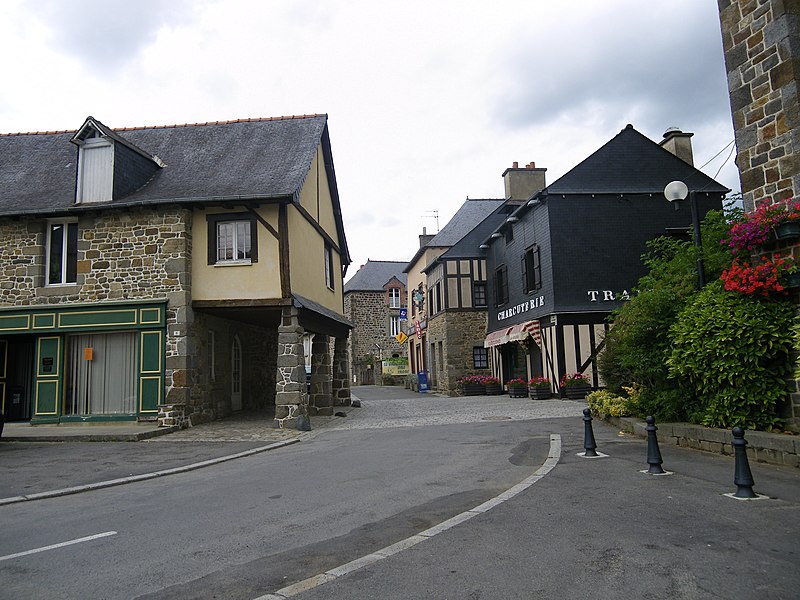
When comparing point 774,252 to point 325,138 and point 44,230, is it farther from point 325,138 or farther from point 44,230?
point 44,230

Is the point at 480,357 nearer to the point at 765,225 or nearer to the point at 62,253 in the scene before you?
the point at 62,253

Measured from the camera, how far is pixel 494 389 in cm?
2638

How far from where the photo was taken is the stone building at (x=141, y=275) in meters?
14.0

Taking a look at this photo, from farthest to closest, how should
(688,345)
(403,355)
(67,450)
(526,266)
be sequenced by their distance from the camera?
(403,355)
(526,266)
(67,450)
(688,345)

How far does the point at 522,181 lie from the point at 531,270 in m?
6.11

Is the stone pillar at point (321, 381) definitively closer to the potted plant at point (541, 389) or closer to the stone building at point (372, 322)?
the potted plant at point (541, 389)

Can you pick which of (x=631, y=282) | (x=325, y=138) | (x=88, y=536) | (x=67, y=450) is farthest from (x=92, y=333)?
(x=631, y=282)

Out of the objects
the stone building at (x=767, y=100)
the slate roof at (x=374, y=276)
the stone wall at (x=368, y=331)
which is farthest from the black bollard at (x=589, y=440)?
the stone wall at (x=368, y=331)

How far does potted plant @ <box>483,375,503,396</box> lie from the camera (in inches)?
1036

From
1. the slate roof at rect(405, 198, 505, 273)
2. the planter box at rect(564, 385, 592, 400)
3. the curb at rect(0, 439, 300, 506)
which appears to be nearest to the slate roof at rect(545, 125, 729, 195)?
the planter box at rect(564, 385, 592, 400)

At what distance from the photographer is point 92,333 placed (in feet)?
48.0

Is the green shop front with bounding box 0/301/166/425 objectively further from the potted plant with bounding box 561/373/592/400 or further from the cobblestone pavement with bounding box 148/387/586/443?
the potted plant with bounding box 561/373/592/400

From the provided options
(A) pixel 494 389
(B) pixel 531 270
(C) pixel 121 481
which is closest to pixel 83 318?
(C) pixel 121 481

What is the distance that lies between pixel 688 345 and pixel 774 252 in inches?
64.3
